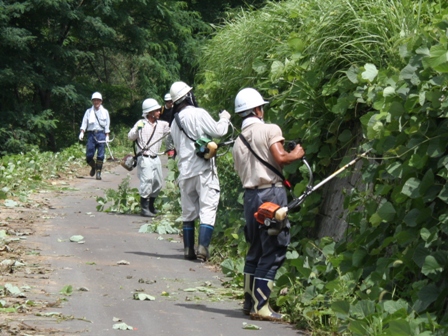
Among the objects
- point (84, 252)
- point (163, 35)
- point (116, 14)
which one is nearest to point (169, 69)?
point (163, 35)

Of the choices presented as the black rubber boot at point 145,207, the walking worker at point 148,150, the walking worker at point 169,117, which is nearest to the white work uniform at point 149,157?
the walking worker at point 148,150

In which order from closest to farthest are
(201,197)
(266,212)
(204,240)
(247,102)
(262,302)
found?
(266,212) < (262,302) < (247,102) < (204,240) < (201,197)

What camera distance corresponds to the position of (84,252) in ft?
40.6

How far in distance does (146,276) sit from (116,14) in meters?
31.3

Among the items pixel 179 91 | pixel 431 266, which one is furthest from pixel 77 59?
pixel 431 266

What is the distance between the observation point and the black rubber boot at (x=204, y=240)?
11.9 metres

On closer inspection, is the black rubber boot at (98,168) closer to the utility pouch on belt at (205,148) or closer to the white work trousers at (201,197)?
the white work trousers at (201,197)

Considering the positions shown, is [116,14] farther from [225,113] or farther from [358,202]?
[358,202]

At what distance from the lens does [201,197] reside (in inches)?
472

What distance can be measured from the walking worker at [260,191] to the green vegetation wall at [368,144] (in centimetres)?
25

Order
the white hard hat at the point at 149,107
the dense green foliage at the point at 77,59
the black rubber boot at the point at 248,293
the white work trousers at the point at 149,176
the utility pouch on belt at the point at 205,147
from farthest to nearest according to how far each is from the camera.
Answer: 1. the dense green foliage at the point at 77,59
2. the white hard hat at the point at 149,107
3. the white work trousers at the point at 149,176
4. the utility pouch on belt at the point at 205,147
5. the black rubber boot at the point at 248,293

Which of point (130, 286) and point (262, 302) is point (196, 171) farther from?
point (262, 302)

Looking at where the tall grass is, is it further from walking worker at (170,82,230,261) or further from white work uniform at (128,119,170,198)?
white work uniform at (128,119,170,198)

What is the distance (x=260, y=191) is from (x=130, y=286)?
204cm
